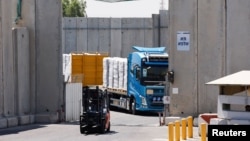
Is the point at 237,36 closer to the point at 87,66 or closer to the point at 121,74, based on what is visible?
the point at 121,74

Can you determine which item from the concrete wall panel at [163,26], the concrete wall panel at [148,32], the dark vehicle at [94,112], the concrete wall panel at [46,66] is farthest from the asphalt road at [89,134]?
the concrete wall panel at [148,32]

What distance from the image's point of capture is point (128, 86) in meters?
51.6

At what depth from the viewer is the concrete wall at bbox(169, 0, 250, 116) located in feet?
133

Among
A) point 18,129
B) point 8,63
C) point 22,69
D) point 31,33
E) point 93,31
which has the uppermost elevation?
point 93,31

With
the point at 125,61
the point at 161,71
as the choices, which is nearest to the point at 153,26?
the point at 125,61

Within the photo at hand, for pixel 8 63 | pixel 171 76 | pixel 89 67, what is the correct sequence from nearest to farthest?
pixel 8 63
pixel 171 76
pixel 89 67

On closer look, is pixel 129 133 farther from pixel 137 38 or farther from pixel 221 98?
pixel 137 38

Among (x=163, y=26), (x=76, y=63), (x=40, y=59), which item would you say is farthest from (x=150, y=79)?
(x=163, y=26)

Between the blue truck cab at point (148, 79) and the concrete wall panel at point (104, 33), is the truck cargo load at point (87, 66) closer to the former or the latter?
the concrete wall panel at point (104, 33)

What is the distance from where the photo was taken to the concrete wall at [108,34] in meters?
75.7

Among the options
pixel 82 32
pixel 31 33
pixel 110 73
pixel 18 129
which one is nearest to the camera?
pixel 18 129

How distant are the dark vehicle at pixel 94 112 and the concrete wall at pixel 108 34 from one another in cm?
3803

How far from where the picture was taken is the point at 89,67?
64.4 metres

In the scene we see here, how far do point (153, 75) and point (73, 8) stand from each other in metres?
84.8
